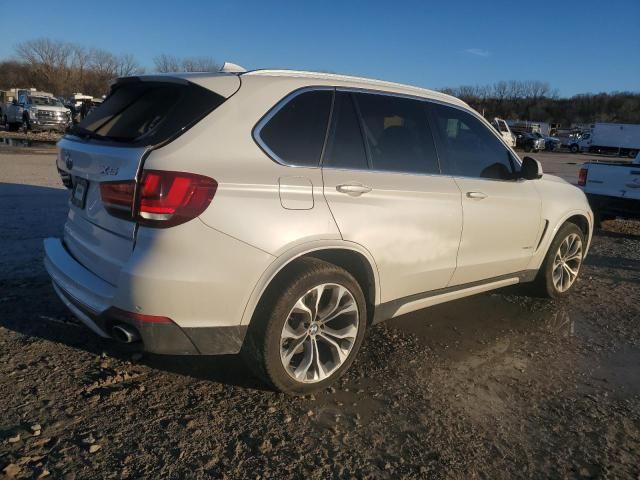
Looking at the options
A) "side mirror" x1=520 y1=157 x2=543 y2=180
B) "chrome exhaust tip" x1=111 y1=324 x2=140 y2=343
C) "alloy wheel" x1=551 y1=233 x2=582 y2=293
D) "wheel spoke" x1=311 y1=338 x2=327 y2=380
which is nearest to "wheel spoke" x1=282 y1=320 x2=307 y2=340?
"wheel spoke" x1=311 y1=338 x2=327 y2=380

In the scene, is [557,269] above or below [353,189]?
below

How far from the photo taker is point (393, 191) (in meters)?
3.42

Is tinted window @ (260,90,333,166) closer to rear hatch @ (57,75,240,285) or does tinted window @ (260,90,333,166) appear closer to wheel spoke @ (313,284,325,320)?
rear hatch @ (57,75,240,285)

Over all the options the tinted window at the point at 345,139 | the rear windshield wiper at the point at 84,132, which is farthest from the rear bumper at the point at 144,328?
the tinted window at the point at 345,139

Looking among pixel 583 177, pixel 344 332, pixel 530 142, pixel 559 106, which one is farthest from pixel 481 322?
pixel 559 106

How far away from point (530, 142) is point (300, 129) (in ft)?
151

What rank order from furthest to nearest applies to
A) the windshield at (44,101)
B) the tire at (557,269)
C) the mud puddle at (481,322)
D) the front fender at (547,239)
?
1. the windshield at (44,101)
2. the tire at (557,269)
3. the front fender at (547,239)
4. the mud puddle at (481,322)

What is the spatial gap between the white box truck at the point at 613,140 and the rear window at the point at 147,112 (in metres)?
56.2

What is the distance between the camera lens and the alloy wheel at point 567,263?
17.0 ft

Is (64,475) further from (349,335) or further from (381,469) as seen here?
(349,335)

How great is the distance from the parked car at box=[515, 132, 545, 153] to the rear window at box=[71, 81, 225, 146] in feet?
152

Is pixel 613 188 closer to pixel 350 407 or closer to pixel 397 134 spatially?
pixel 397 134

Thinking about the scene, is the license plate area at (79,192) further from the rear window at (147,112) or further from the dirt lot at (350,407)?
the dirt lot at (350,407)

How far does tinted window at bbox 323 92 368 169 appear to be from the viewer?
3.23m
